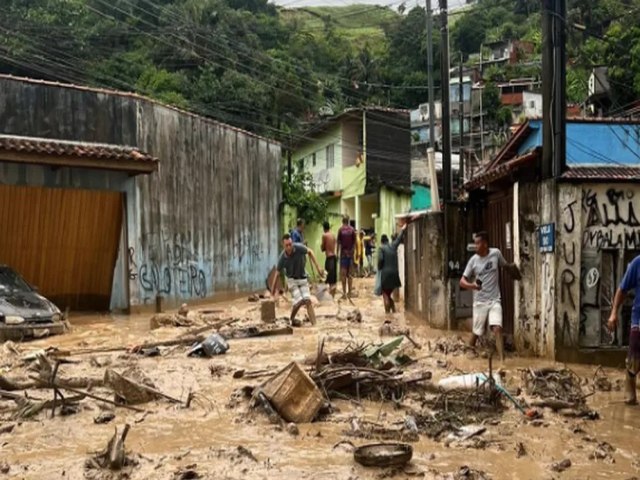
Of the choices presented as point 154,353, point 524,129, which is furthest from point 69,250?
point 524,129

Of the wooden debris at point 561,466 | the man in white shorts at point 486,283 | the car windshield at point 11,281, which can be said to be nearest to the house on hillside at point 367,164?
the car windshield at point 11,281

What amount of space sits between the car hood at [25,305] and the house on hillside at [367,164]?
2357 centimetres

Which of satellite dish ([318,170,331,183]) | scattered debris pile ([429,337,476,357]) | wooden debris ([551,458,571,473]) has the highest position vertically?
satellite dish ([318,170,331,183])

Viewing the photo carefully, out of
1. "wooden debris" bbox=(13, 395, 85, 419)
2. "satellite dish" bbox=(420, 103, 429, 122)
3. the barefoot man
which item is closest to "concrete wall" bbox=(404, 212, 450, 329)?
the barefoot man

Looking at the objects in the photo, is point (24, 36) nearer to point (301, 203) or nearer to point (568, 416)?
point (301, 203)

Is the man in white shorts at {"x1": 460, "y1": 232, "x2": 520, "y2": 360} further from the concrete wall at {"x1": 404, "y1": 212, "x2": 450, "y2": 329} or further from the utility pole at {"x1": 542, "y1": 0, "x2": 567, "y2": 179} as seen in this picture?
the concrete wall at {"x1": 404, "y1": 212, "x2": 450, "y2": 329}

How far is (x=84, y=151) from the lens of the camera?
1642 cm

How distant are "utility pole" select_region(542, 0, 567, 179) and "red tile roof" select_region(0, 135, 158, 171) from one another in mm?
10415

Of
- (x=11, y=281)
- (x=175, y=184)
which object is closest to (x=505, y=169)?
(x=11, y=281)

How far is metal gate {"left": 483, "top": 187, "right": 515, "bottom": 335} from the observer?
36.4 feet

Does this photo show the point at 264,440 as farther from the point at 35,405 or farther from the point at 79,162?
the point at 79,162

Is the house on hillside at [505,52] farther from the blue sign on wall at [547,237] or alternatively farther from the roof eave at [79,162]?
the blue sign on wall at [547,237]

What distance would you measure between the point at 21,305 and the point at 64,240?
462 cm

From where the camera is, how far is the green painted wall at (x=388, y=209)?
119ft
